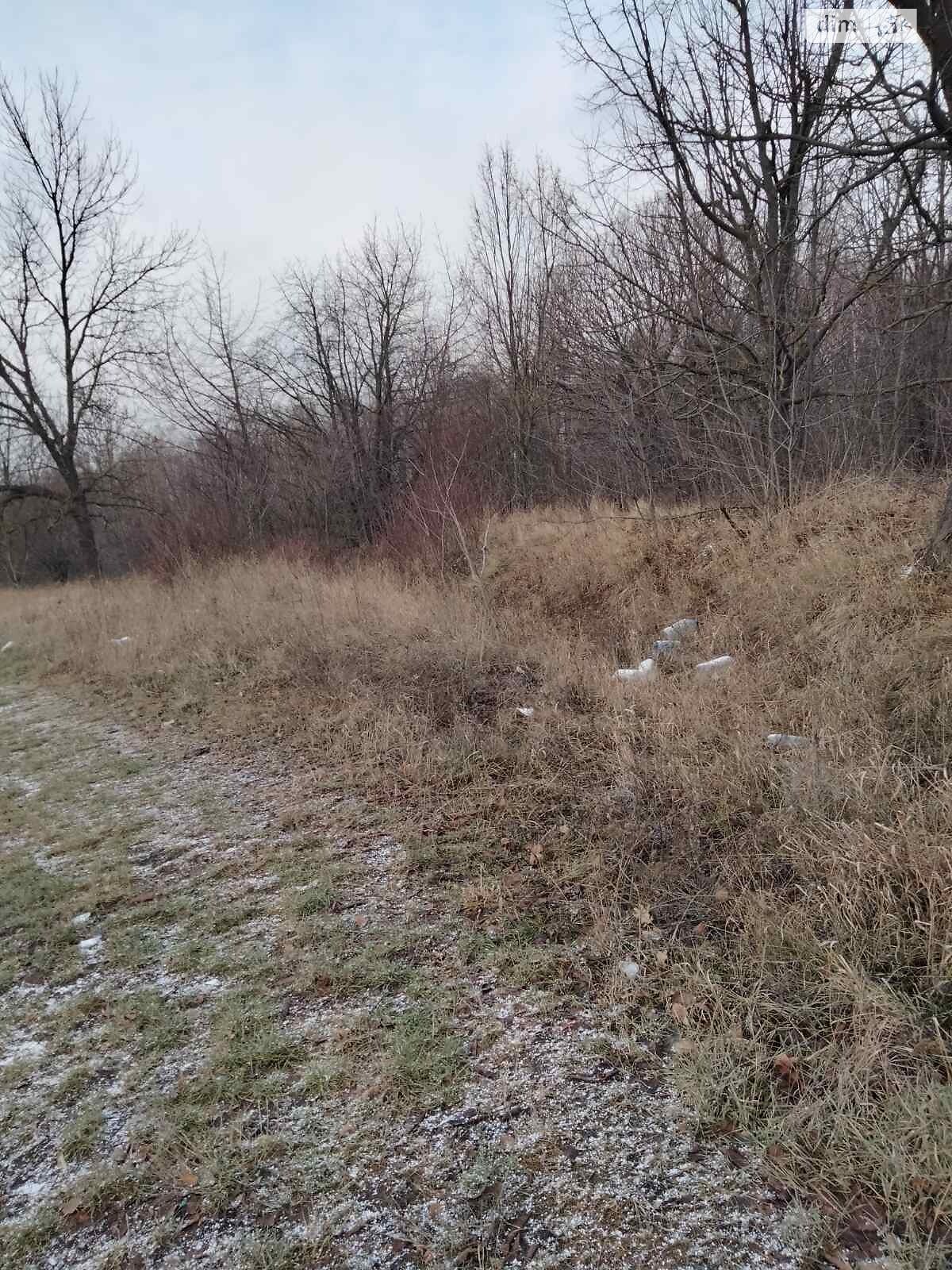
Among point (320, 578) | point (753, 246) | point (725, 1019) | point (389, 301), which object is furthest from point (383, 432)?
point (725, 1019)

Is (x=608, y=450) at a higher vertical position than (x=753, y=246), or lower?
lower

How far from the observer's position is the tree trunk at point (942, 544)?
15.5 feet

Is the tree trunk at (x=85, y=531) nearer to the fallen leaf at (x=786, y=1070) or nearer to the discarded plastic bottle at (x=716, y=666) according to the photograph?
the discarded plastic bottle at (x=716, y=666)

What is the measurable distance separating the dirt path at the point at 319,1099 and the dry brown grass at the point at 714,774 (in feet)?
0.85

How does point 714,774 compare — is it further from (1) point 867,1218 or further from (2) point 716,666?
(1) point 867,1218

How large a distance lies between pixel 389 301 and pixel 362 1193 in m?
16.5

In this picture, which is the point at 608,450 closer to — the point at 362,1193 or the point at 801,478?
the point at 801,478

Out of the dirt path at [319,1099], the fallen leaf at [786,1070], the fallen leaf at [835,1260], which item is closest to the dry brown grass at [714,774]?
the fallen leaf at [786,1070]

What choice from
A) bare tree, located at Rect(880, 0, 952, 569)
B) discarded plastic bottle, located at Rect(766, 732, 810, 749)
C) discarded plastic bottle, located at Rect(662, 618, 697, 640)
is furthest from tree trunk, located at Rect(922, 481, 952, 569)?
discarded plastic bottle, located at Rect(766, 732, 810, 749)

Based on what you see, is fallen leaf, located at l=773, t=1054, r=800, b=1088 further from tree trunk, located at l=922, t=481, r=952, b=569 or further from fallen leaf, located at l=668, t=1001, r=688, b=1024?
tree trunk, located at l=922, t=481, r=952, b=569

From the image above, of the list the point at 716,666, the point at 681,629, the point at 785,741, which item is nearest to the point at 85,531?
the point at 681,629

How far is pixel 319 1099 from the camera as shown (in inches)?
82.9

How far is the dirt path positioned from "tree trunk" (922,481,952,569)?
4.17 metres

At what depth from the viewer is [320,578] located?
1012cm
